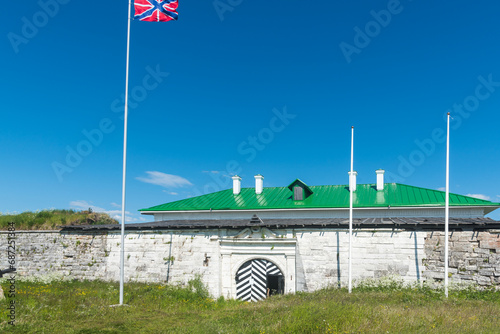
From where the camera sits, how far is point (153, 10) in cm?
1538

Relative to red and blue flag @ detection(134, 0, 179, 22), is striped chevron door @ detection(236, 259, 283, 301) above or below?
below

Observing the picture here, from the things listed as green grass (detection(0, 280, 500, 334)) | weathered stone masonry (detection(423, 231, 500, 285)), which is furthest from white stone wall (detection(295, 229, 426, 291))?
green grass (detection(0, 280, 500, 334))

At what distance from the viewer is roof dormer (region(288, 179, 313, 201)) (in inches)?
1097

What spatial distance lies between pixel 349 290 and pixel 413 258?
3105 mm

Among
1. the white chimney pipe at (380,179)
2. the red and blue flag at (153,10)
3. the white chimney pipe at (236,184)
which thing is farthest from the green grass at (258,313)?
the white chimney pipe at (236,184)

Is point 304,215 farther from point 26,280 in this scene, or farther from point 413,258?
point 26,280

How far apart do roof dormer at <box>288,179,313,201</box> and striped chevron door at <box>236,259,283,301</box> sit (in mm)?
11066

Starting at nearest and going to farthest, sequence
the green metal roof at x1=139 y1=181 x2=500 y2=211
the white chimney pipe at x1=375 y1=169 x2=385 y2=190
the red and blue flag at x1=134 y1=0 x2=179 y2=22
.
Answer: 1. the red and blue flag at x1=134 y1=0 x2=179 y2=22
2. the green metal roof at x1=139 y1=181 x2=500 y2=211
3. the white chimney pipe at x1=375 y1=169 x2=385 y2=190

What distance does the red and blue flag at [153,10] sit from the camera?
50.3ft

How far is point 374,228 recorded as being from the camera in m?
15.6

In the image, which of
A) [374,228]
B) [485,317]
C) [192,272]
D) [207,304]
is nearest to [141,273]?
[192,272]

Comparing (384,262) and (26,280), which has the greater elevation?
(384,262)

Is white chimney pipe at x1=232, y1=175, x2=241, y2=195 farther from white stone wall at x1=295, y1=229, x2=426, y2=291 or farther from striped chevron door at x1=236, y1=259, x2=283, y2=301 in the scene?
white stone wall at x1=295, y1=229, x2=426, y2=291

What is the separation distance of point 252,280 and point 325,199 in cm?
1168
